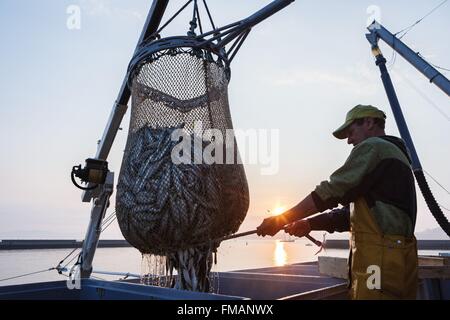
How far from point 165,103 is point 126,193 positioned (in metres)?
0.88

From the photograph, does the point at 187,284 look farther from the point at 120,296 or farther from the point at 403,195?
the point at 403,195

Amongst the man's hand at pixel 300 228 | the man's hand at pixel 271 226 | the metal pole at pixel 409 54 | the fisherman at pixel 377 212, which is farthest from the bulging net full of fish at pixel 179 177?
the metal pole at pixel 409 54

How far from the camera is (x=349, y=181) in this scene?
2324 millimetres

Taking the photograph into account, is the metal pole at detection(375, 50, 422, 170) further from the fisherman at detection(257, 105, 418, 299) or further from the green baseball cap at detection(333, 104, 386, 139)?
the fisherman at detection(257, 105, 418, 299)

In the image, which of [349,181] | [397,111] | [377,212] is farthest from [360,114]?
[397,111]

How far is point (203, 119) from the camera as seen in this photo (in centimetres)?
274

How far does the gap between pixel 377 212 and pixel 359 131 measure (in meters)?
0.79

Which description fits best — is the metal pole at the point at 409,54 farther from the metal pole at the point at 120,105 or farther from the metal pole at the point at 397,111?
the metal pole at the point at 120,105

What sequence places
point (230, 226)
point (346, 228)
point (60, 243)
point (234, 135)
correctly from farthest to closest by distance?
point (60, 243)
point (346, 228)
point (234, 135)
point (230, 226)

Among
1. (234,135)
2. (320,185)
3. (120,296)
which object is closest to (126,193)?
(120,296)

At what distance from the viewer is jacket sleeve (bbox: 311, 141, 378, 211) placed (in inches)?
91.2

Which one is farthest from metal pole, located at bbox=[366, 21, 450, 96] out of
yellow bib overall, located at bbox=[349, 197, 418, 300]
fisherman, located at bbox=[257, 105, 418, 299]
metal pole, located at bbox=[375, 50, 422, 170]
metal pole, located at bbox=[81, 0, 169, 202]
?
yellow bib overall, located at bbox=[349, 197, 418, 300]

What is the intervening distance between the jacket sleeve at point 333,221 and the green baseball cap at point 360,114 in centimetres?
101

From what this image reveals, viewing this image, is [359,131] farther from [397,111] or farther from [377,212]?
[397,111]
